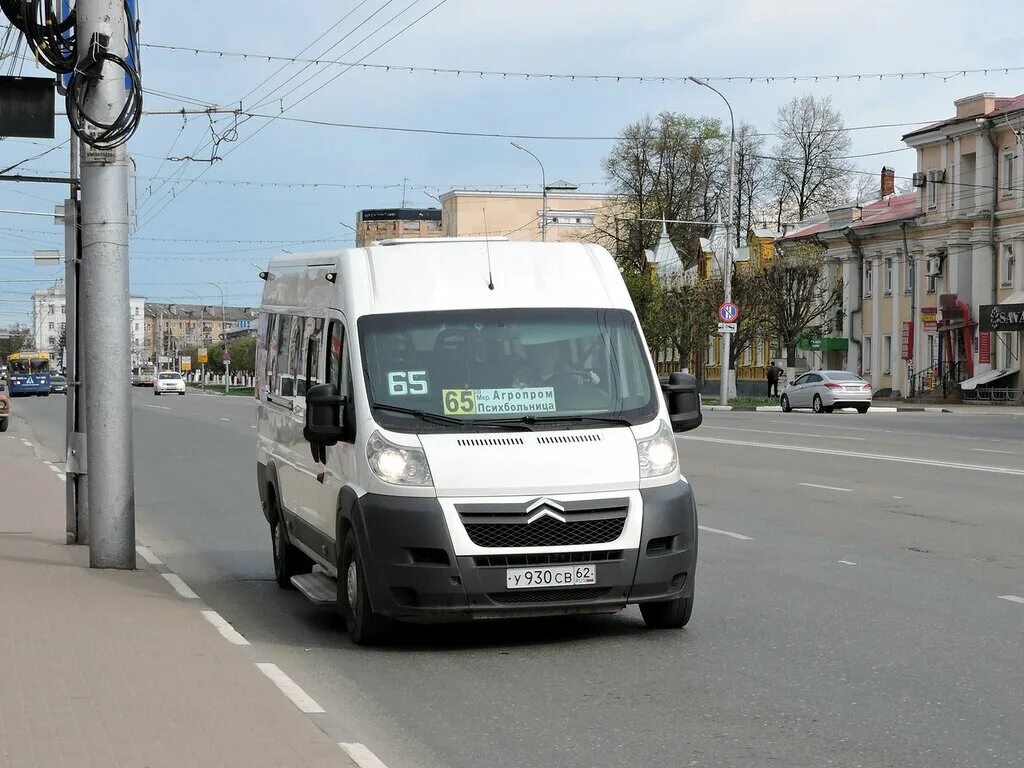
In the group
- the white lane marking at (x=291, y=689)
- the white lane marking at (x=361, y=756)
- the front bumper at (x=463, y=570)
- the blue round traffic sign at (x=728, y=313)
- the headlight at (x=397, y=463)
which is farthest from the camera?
the blue round traffic sign at (x=728, y=313)

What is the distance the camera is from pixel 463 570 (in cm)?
780

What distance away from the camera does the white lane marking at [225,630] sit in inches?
316

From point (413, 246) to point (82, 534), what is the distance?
4.93 meters

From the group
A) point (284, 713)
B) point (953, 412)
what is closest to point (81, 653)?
point (284, 713)

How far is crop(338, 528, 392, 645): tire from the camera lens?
8.12 metres

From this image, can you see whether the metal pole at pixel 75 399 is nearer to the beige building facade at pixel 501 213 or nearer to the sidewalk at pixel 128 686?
the sidewalk at pixel 128 686

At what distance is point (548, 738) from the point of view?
6.17m

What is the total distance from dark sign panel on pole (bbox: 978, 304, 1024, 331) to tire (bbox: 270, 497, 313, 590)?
47818mm

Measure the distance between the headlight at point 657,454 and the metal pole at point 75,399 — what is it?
5.16 meters

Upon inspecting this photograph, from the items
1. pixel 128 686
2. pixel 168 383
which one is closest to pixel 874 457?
pixel 128 686

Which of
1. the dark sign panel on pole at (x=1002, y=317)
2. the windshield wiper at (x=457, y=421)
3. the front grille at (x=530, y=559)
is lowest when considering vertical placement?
the front grille at (x=530, y=559)

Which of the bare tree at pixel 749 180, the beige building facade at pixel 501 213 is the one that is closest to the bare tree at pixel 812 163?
the bare tree at pixel 749 180

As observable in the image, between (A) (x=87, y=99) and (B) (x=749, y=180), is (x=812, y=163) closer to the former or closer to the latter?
(B) (x=749, y=180)

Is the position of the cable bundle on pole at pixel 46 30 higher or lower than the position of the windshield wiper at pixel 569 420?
higher
